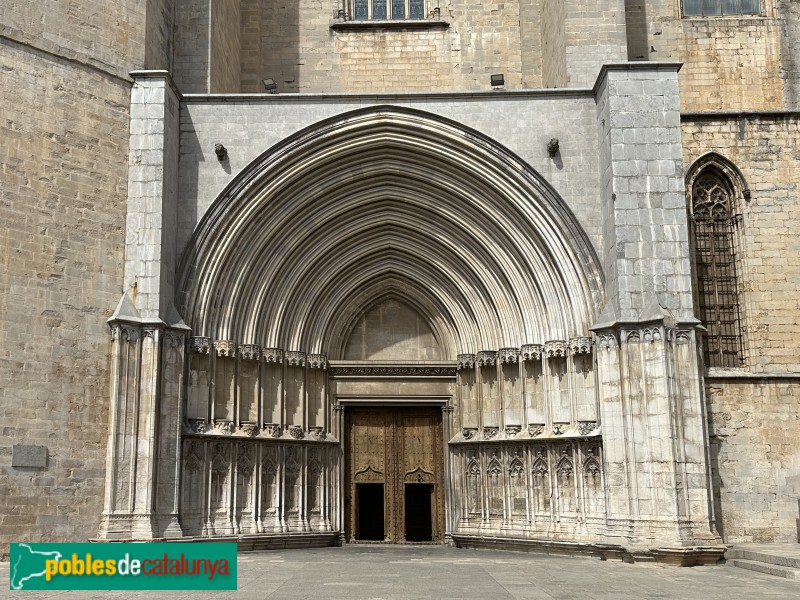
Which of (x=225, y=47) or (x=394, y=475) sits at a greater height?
(x=225, y=47)

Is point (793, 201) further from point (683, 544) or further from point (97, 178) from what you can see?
point (97, 178)

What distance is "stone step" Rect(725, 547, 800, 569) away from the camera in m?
9.76

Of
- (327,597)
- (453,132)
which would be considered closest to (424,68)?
(453,132)

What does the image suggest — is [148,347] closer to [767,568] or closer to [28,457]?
[28,457]

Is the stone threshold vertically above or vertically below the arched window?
below

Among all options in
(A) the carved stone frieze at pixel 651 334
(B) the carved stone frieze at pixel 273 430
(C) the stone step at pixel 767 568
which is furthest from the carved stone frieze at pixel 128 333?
(C) the stone step at pixel 767 568

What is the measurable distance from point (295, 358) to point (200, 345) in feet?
5.28

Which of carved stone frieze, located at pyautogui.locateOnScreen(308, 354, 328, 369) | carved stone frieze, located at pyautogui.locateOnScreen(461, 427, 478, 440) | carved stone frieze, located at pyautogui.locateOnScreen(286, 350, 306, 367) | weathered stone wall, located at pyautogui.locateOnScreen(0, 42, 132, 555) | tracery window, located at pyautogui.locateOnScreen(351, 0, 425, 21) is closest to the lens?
weathered stone wall, located at pyautogui.locateOnScreen(0, 42, 132, 555)

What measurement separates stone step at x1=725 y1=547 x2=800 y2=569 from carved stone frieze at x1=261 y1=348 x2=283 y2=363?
6.27 m

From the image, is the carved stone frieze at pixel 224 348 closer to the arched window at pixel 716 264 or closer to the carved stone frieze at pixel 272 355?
the carved stone frieze at pixel 272 355

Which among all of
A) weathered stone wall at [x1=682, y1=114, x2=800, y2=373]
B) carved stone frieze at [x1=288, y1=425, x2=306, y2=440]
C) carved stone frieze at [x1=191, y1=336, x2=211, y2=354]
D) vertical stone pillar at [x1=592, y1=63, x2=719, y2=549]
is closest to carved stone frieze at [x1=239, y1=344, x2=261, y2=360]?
carved stone frieze at [x1=191, y1=336, x2=211, y2=354]

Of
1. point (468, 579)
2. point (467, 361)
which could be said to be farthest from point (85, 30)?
point (468, 579)

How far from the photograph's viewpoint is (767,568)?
33.1 ft

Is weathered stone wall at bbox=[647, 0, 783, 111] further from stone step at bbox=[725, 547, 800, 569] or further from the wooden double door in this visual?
stone step at bbox=[725, 547, 800, 569]
